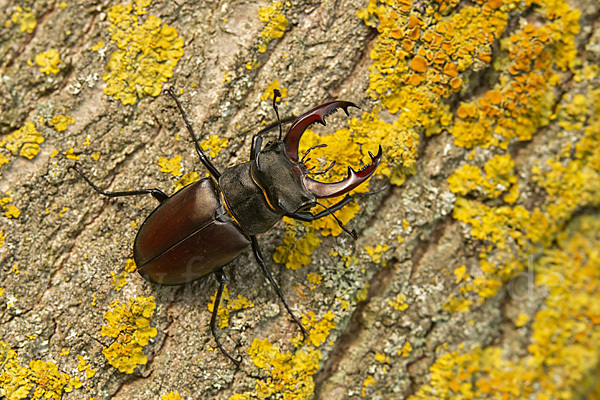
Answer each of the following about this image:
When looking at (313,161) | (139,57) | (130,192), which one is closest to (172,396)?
(130,192)

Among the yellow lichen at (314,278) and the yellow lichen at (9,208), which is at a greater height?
the yellow lichen at (9,208)

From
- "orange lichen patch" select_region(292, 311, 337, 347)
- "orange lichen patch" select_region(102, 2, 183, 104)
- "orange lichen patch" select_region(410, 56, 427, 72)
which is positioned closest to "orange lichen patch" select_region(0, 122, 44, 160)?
"orange lichen patch" select_region(102, 2, 183, 104)

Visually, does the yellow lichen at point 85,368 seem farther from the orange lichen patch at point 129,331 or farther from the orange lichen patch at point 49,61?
the orange lichen patch at point 49,61

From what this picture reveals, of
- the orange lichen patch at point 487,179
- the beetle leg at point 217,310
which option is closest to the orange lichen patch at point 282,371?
the beetle leg at point 217,310

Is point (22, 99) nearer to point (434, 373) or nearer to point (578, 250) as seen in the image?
point (434, 373)

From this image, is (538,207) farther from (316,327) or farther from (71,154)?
(71,154)

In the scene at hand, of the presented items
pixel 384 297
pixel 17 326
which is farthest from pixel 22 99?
pixel 384 297

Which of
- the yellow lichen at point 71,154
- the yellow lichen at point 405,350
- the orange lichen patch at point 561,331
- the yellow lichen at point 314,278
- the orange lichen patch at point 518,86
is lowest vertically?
the orange lichen patch at point 561,331
